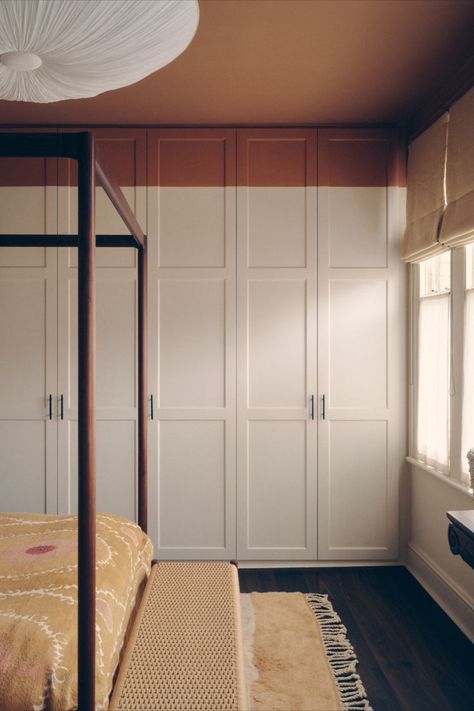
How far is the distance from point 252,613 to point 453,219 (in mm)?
2193

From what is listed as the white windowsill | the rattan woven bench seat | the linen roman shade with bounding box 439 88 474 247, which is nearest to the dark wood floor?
the white windowsill

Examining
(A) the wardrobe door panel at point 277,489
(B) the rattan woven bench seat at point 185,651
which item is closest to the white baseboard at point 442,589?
(A) the wardrobe door panel at point 277,489

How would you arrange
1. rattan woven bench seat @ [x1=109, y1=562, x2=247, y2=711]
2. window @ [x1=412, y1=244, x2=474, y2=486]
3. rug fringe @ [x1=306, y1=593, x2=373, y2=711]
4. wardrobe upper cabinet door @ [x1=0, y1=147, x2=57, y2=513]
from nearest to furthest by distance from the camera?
rattan woven bench seat @ [x1=109, y1=562, x2=247, y2=711] → rug fringe @ [x1=306, y1=593, x2=373, y2=711] → window @ [x1=412, y1=244, x2=474, y2=486] → wardrobe upper cabinet door @ [x1=0, y1=147, x2=57, y2=513]

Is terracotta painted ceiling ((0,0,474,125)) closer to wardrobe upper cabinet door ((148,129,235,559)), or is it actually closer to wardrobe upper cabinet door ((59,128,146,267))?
wardrobe upper cabinet door ((59,128,146,267))

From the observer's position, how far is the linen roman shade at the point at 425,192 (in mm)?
2893

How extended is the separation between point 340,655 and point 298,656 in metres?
0.18

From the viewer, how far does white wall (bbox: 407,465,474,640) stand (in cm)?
262

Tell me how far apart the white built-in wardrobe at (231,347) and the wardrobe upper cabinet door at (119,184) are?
12mm

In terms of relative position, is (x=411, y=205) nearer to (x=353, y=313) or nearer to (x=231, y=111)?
(x=353, y=313)

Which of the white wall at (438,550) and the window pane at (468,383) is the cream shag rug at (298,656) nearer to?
the white wall at (438,550)

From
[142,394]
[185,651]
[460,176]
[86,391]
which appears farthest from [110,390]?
[460,176]

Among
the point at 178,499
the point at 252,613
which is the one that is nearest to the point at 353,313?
the point at 178,499

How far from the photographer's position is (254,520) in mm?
3355

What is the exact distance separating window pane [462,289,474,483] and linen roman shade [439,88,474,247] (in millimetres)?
295
